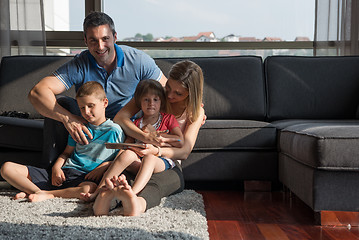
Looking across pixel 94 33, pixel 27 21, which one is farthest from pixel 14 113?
pixel 27 21

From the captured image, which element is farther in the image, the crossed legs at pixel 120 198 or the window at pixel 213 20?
the window at pixel 213 20

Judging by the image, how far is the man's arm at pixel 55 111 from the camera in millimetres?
2065

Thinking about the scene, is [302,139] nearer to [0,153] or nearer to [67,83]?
[67,83]

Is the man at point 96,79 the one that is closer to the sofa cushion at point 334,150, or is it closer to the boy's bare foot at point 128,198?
the boy's bare foot at point 128,198

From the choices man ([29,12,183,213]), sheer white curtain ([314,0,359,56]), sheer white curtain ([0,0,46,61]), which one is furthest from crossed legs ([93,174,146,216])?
sheer white curtain ([314,0,359,56])

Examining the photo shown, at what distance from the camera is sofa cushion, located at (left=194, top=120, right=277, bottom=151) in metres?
2.54

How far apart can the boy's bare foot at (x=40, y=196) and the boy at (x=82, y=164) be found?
0.02 meters

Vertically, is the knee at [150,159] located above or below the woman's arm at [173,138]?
below

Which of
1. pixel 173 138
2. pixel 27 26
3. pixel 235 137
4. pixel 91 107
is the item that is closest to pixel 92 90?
pixel 91 107

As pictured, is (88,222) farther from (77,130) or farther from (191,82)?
(191,82)

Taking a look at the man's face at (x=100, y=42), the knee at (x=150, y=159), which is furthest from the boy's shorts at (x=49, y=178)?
the man's face at (x=100, y=42)

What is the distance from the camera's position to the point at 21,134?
8.02ft

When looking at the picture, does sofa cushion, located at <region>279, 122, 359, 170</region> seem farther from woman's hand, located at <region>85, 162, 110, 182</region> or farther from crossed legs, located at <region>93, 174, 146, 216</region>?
woman's hand, located at <region>85, 162, 110, 182</region>

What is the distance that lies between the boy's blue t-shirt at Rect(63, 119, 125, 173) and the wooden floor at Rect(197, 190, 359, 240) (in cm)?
54
